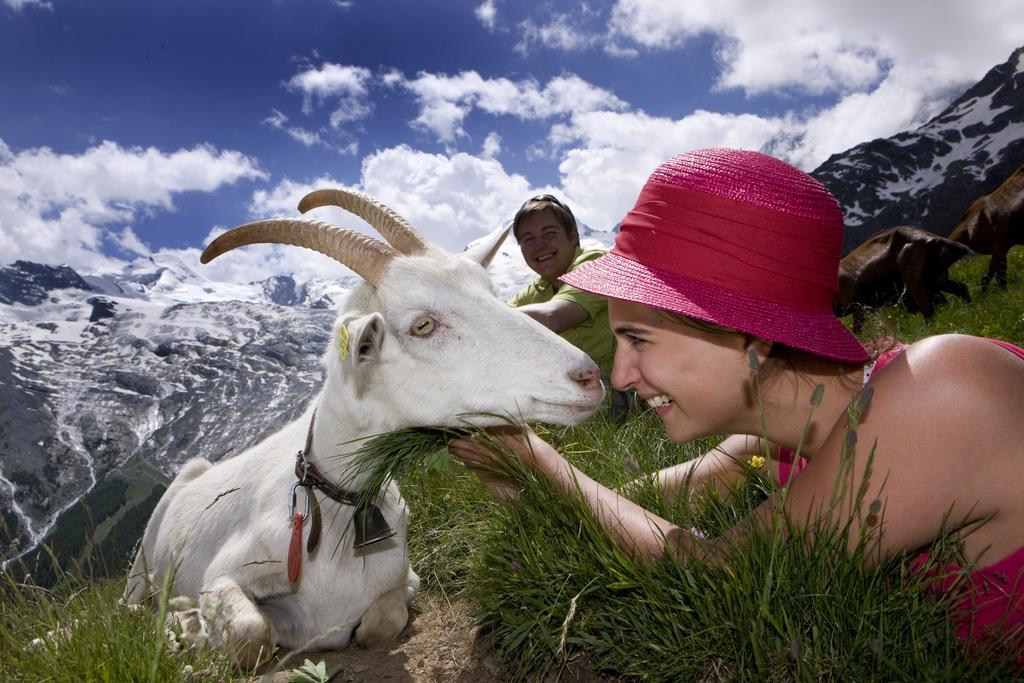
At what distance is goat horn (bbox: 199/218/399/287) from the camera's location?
3.20 meters

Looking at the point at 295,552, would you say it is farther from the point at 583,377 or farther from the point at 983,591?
the point at 983,591

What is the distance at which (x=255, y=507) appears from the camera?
3.53m

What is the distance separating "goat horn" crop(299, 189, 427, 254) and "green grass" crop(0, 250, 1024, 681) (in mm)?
1188

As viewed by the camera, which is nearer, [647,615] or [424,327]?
[647,615]

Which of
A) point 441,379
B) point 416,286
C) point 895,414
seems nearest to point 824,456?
point 895,414

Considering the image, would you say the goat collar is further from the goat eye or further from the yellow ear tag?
the goat eye

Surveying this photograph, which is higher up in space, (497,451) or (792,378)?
(792,378)

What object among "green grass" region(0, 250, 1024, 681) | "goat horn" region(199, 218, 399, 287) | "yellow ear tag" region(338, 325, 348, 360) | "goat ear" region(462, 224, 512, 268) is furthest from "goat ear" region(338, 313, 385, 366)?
"goat ear" region(462, 224, 512, 268)

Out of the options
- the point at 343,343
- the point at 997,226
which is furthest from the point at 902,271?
the point at 343,343

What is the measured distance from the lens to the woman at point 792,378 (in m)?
1.72

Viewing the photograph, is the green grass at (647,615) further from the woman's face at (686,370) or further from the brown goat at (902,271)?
the brown goat at (902,271)

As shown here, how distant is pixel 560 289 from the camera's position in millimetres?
7355

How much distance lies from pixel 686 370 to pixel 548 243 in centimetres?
547

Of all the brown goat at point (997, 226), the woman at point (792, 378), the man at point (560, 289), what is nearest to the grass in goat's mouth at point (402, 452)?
the woman at point (792, 378)
